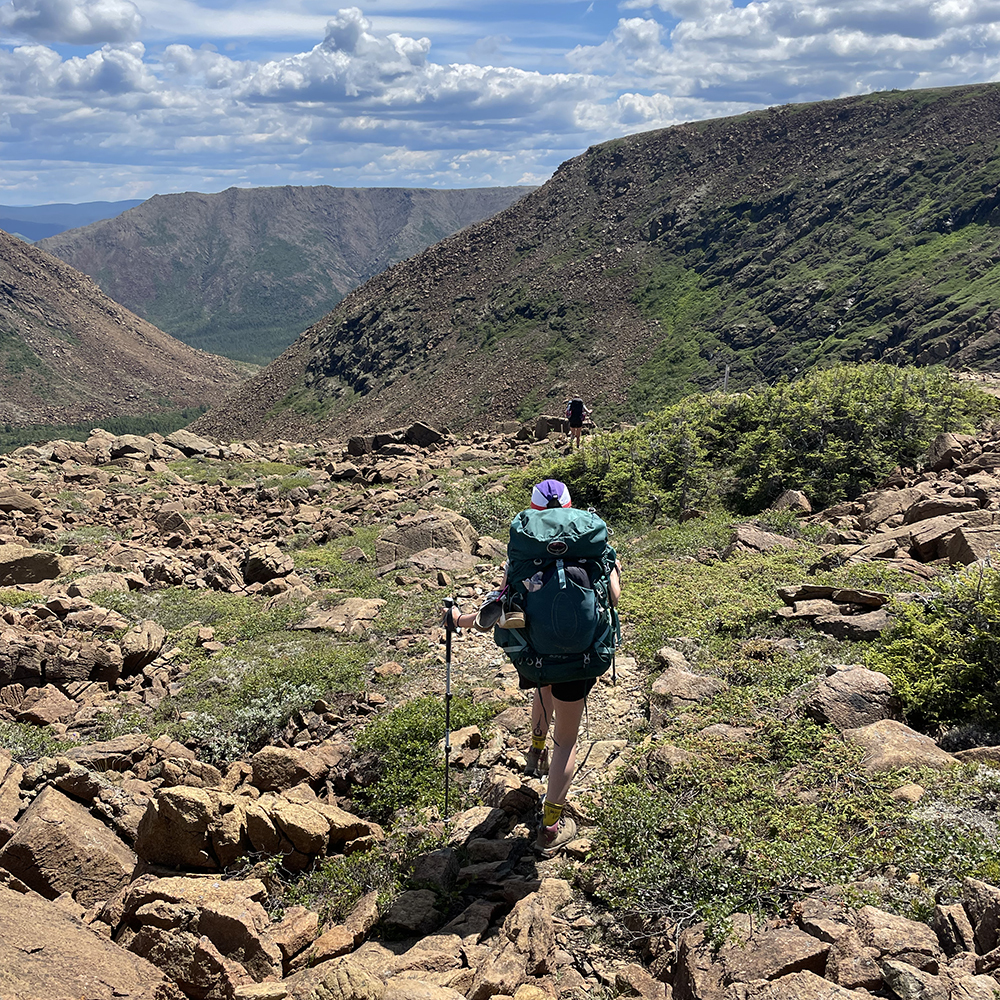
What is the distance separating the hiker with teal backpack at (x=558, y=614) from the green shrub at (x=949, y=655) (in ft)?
7.94

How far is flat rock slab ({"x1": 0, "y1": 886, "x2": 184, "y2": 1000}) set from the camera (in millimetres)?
2965

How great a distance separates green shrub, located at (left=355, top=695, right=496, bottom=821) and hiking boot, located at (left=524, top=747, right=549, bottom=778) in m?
0.54

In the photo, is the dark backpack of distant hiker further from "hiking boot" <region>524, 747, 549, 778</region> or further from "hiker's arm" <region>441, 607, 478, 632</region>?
"hiking boot" <region>524, 747, 549, 778</region>

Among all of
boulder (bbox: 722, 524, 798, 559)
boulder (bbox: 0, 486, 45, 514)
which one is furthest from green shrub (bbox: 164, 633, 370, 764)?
boulder (bbox: 0, 486, 45, 514)

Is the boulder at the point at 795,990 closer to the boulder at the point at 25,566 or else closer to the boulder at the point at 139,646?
the boulder at the point at 139,646

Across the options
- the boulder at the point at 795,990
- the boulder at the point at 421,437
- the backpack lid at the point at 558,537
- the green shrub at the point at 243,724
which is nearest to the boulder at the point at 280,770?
the green shrub at the point at 243,724

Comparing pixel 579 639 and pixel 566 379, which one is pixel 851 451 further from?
pixel 566 379

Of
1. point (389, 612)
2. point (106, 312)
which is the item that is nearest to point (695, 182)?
point (389, 612)

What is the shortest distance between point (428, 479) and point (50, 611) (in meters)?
11.2

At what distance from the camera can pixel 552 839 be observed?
178 inches

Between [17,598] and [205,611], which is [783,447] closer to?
[205,611]

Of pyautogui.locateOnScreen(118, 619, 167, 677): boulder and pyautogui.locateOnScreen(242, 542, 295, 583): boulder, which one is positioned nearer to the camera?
pyautogui.locateOnScreen(118, 619, 167, 677): boulder

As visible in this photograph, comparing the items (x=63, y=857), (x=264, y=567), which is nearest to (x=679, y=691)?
(x=63, y=857)

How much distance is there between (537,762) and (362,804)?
1.31 m
